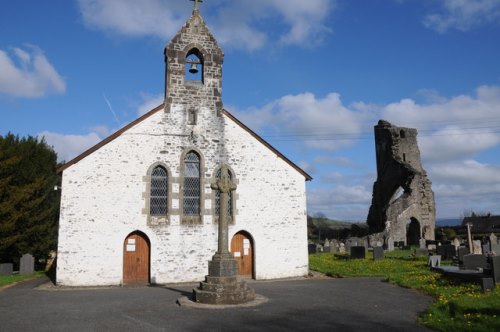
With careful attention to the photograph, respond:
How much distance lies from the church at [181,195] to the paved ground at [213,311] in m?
2.15

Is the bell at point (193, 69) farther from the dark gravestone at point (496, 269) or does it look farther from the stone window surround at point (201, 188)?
the dark gravestone at point (496, 269)

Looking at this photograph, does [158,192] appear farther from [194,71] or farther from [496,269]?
[496,269]

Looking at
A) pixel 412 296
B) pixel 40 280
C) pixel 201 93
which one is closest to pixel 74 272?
pixel 40 280

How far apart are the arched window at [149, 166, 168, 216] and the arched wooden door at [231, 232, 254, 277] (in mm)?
3197

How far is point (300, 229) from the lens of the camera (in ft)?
59.5

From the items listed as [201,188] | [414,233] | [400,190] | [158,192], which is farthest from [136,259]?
[400,190]

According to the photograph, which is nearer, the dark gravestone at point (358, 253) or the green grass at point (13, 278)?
the green grass at point (13, 278)

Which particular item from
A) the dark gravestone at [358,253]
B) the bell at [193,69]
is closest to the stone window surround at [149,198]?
the bell at [193,69]

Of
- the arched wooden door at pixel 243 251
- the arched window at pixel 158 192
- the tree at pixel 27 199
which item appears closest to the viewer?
the arched window at pixel 158 192

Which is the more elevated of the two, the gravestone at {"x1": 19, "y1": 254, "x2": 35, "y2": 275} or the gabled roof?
the gabled roof

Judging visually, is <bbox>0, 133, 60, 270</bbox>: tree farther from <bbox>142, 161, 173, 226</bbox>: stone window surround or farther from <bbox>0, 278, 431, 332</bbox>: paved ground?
<bbox>142, 161, 173, 226</bbox>: stone window surround

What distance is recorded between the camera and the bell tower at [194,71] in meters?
17.8

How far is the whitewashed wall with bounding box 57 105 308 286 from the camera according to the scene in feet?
51.4

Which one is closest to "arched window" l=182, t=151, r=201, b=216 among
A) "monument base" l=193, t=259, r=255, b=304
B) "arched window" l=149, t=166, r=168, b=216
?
"arched window" l=149, t=166, r=168, b=216
